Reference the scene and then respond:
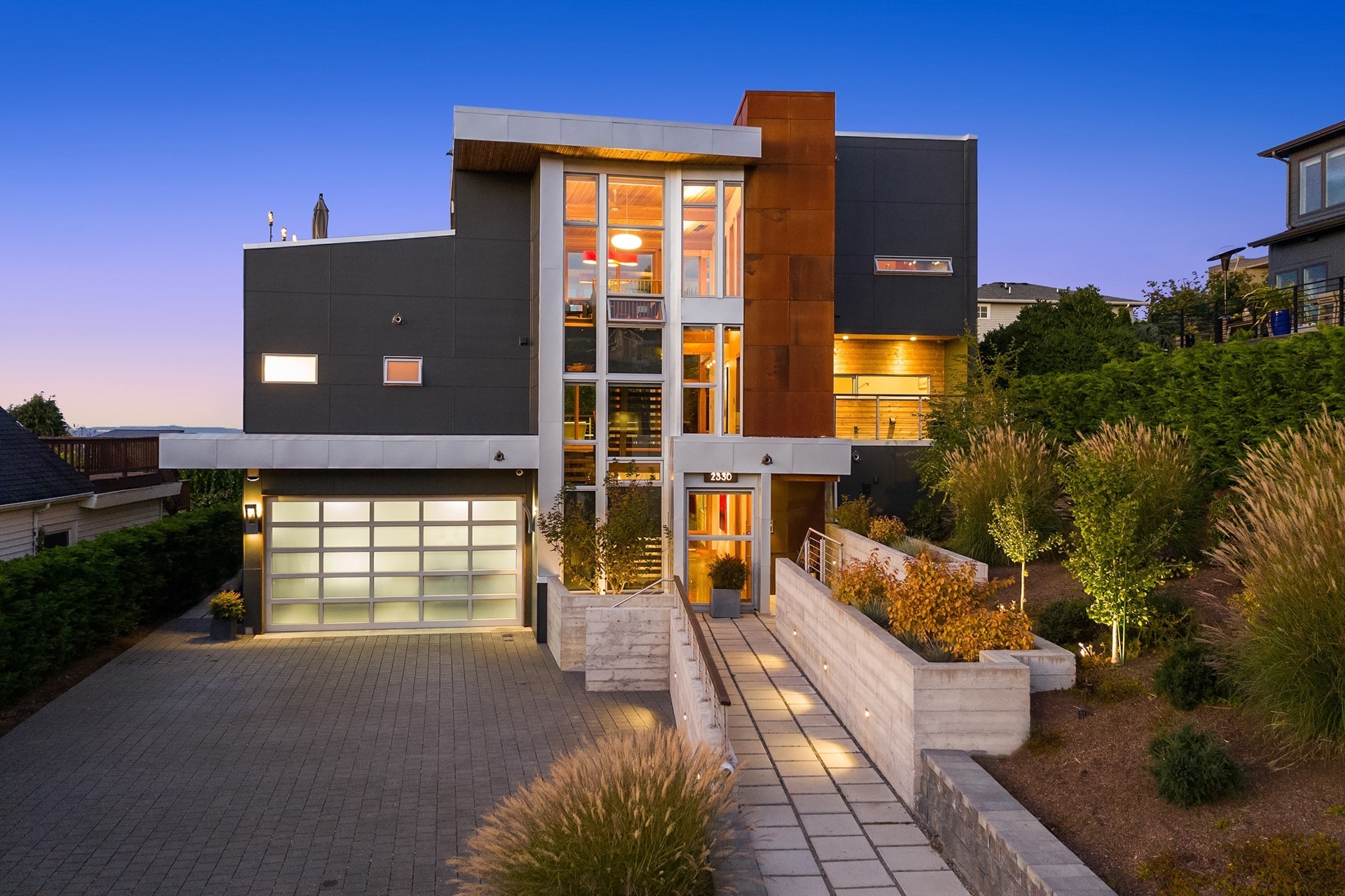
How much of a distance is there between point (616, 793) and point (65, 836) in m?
5.47

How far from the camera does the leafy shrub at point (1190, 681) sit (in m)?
6.72

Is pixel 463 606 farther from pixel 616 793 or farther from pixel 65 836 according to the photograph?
pixel 616 793

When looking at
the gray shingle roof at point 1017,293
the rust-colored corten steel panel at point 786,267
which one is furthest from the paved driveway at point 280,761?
the gray shingle roof at point 1017,293

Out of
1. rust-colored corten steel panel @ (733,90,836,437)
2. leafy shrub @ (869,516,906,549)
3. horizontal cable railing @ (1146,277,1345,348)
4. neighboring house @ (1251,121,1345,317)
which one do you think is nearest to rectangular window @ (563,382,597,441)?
rust-colored corten steel panel @ (733,90,836,437)

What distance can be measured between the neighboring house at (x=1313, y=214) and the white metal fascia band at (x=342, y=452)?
18770mm

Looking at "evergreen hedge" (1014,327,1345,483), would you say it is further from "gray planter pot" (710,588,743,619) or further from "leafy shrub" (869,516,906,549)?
"gray planter pot" (710,588,743,619)

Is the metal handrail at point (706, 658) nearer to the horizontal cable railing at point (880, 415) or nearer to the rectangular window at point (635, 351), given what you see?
the rectangular window at point (635, 351)

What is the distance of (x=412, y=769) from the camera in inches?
364

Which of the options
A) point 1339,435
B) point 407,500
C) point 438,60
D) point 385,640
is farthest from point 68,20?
point 1339,435

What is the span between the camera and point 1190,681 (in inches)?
266

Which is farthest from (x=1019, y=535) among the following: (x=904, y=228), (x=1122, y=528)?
(x=904, y=228)

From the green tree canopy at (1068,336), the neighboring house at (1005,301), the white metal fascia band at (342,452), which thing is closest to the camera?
the white metal fascia band at (342,452)

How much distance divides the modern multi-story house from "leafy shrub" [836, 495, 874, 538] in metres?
0.70

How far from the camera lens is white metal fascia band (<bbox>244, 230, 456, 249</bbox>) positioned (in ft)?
50.8
